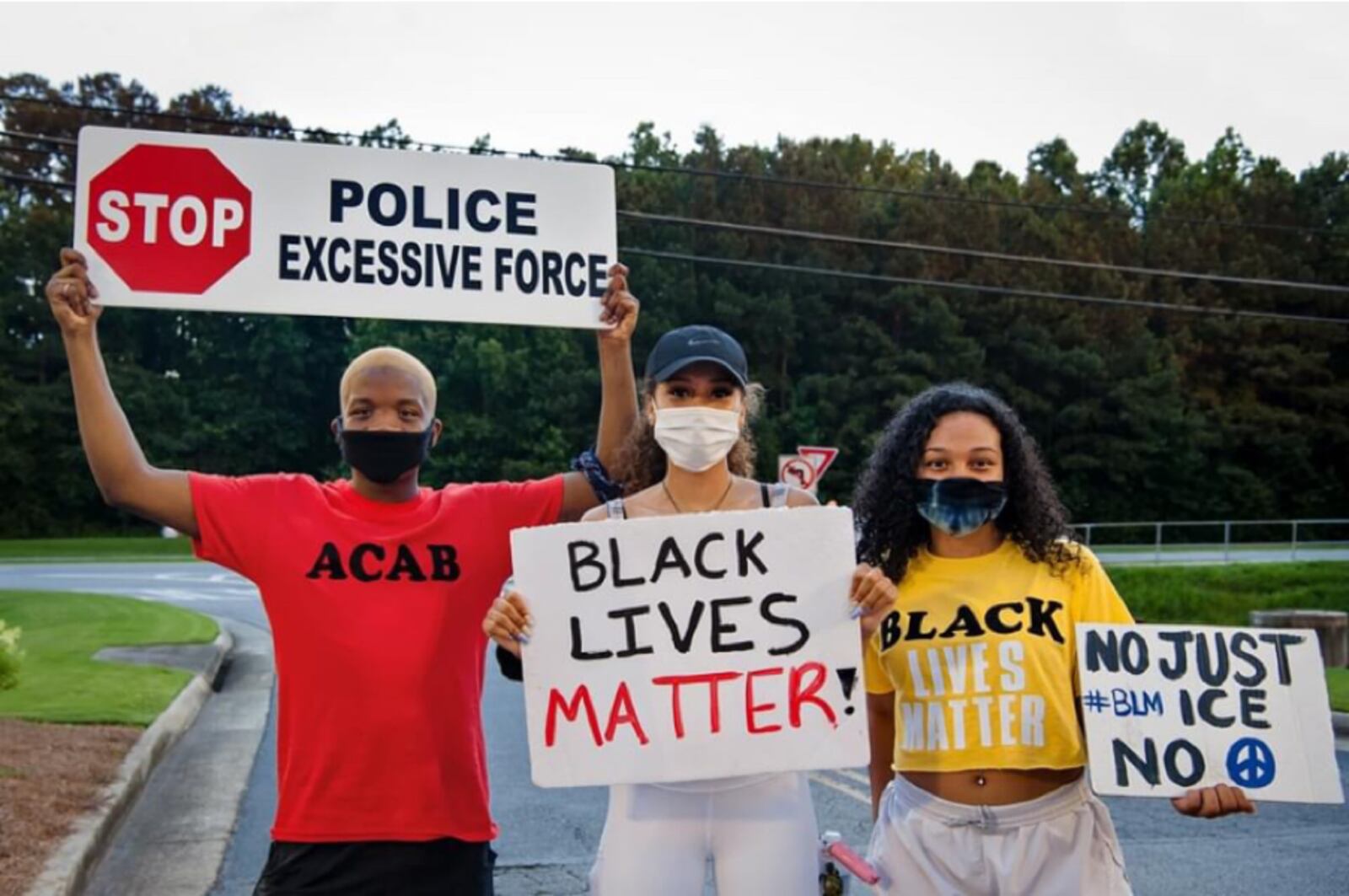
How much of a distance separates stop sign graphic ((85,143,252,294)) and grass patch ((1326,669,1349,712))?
31.2 ft

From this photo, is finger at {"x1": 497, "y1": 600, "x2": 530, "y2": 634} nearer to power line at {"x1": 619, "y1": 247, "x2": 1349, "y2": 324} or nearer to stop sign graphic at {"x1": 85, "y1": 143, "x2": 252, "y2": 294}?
stop sign graphic at {"x1": 85, "y1": 143, "x2": 252, "y2": 294}

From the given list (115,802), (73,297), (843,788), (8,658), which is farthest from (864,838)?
(73,297)

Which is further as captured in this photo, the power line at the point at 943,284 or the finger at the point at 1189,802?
the power line at the point at 943,284

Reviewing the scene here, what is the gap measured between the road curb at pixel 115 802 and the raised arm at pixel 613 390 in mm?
3425

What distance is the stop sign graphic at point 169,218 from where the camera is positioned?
356cm

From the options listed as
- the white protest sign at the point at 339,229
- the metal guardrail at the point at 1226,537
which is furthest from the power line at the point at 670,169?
the metal guardrail at the point at 1226,537

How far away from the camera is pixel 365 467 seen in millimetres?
3258

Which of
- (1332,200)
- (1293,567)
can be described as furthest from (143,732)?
(1332,200)

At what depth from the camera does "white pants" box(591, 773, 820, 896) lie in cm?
300

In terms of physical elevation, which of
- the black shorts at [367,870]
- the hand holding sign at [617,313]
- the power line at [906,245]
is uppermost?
the power line at [906,245]

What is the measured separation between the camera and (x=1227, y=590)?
27.0 m

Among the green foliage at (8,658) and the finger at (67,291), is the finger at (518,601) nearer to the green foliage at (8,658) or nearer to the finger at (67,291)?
the finger at (67,291)

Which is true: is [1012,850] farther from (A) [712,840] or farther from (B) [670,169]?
(B) [670,169]

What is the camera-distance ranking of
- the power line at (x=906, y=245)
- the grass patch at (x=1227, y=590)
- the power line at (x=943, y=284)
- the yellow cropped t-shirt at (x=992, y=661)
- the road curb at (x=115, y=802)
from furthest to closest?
1. the power line at (x=943, y=284)
2. the grass patch at (x=1227, y=590)
3. the power line at (x=906, y=245)
4. the road curb at (x=115, y=802)
5. the yellow cropped t-shirt at (x=992, y=661)
